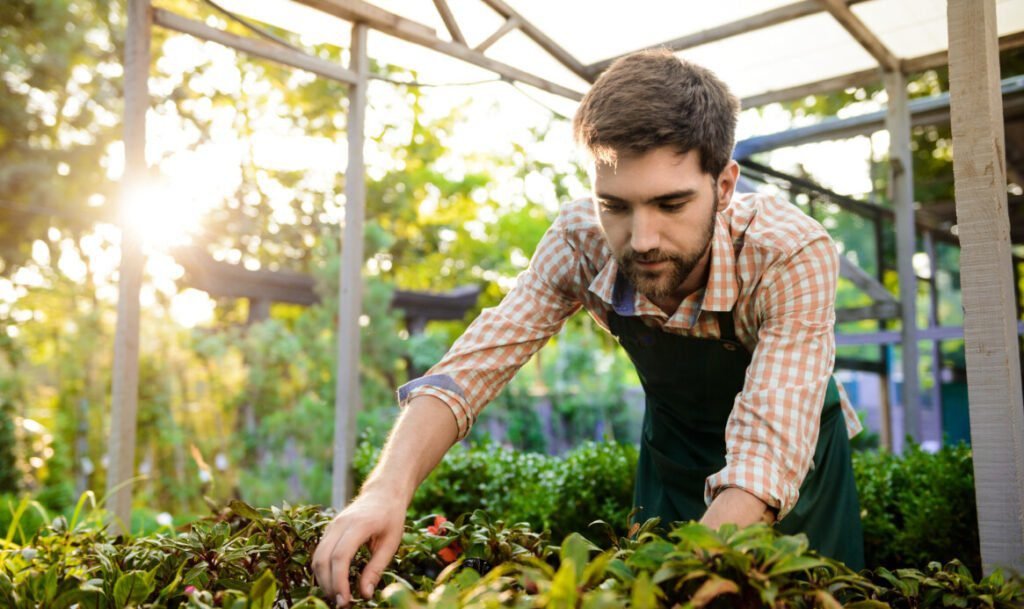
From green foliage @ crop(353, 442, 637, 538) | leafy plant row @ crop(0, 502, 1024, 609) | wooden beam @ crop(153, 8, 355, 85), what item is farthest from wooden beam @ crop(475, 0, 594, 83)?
leafy plant row @ crop(0, 502, 1024, 609)

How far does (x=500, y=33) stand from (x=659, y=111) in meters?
2.62

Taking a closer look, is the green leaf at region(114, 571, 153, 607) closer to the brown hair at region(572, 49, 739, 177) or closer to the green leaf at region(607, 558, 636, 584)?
the green leaf at region(607, 558, 636, 584)

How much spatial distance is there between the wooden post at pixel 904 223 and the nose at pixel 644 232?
148 inches

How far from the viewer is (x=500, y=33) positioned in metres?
3.92

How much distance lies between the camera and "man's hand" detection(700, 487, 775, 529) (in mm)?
1308

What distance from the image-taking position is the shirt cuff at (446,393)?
168cm

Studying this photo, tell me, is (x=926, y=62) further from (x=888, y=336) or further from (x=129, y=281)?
(x=129, y=281)

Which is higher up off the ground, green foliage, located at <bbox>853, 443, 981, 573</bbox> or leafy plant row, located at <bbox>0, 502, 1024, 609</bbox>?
leafy plant row, located at <bbox>0, 502, 1024, 609</bbox>

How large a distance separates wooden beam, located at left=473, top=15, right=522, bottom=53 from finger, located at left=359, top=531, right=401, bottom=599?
9.89ft

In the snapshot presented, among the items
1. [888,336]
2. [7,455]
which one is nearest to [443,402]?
[888,336]

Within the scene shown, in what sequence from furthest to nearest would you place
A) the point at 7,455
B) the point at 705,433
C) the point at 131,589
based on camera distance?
the point at 7,455
the point at 705,433
the point at 131,589

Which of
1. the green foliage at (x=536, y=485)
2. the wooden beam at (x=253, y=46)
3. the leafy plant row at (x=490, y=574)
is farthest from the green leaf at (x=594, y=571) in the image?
the wooden beam at (x=253, y=46)

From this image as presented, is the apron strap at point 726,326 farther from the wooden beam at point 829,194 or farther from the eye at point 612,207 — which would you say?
the wooden beam at point 829,194

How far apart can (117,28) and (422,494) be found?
10288 mm
